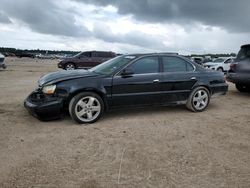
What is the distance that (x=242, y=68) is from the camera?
9477mm

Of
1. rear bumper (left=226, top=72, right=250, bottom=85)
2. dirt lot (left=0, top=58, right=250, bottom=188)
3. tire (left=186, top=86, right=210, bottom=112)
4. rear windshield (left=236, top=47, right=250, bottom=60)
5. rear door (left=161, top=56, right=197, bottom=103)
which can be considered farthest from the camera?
rear windshield (left=236, top=47, right=250, bottom=60)

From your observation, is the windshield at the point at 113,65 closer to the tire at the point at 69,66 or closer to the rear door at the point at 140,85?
the rear door at the point at 140,85

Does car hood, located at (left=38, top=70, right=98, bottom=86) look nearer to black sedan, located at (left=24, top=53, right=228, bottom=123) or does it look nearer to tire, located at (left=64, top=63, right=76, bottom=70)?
black sedan, located at (left=24, top=53, right=228, bottom=123)

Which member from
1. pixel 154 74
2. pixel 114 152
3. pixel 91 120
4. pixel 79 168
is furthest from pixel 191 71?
pixel 79 168

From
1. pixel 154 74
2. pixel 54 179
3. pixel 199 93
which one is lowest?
pixel 54 179

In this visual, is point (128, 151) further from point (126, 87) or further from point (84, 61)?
point (84, 61)

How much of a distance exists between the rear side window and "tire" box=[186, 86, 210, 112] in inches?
23.1

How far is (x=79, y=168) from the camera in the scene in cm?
393

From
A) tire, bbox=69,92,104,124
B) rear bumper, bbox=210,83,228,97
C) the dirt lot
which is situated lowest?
the dirt lot

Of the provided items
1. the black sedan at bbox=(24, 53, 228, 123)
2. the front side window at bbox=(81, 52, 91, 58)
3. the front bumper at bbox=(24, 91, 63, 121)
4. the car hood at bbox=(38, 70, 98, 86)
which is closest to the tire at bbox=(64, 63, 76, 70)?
the front side window at bbox=(81, 52, 91, 58)

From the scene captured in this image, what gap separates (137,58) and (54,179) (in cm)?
378

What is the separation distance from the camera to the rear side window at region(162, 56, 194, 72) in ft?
23.0

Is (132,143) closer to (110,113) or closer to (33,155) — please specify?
(33,155)

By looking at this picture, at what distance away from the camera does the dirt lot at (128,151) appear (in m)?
3.67
